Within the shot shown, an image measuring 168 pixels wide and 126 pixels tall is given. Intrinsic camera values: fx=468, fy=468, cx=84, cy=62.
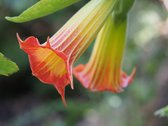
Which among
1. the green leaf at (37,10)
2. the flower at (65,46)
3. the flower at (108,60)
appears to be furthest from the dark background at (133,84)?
the green leaf at (37,10)

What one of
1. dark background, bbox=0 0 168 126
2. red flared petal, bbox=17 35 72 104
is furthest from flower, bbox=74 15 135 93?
dark background, bbox=0 0 168 126

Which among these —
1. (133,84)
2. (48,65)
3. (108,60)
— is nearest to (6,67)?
(48,65)

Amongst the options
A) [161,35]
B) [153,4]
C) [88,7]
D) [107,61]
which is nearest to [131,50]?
[161,35]

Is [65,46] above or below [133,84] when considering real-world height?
above

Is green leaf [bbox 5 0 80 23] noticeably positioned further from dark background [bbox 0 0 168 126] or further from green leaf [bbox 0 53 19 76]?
dark background [bbox 0 0 168 126]

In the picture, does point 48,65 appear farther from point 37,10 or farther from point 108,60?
point 108,60

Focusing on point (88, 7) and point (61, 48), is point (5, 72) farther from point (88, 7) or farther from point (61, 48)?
Result: point (88, 7)
